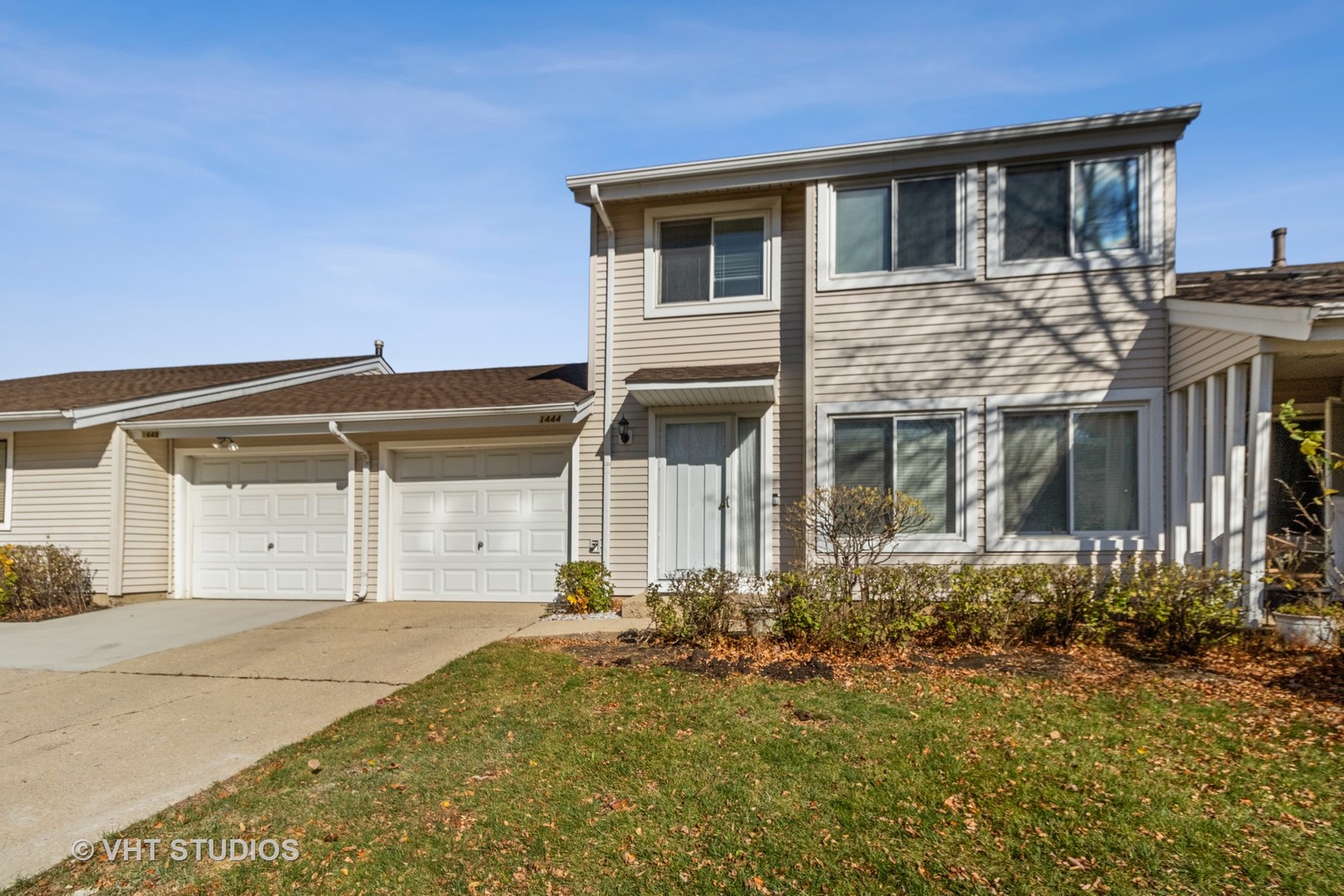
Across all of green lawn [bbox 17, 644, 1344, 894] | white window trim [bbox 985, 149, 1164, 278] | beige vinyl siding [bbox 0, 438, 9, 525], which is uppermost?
white window trim [bbox 985, 149, 1164, 278]

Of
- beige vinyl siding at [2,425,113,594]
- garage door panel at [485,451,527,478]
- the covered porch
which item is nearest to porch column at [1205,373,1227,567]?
the covered porch

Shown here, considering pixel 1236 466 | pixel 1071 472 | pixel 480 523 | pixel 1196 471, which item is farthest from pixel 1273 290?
pixel 480 523

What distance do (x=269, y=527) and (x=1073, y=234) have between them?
11601 millimetres

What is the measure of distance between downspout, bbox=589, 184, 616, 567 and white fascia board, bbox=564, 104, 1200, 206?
45 cm

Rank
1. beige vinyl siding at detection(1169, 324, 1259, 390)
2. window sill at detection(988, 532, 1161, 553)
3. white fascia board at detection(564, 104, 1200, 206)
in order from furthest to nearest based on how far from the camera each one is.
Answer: white fascia board at detection(564, 104, 1200, 206)
window sill at detection(988, 532, 1161, 553)
beige vinyl siding at detection(1169, 324, 1259, 390)

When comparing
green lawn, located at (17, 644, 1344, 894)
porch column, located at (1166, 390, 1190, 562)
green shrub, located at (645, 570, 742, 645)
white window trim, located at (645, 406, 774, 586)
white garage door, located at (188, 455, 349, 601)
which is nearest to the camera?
green lawn, located at (17, 644, 1344, 894)

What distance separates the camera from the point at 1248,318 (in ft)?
22.5

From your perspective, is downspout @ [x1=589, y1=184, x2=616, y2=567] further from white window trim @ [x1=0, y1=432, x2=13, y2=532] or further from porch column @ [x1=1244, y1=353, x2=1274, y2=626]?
white window trim @ [x1=0, y1=432, x2=13, y2=532]

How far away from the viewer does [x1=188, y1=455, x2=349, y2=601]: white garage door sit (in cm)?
1137

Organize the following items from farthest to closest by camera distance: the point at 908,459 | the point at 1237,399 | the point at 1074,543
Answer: the point at 908,459, the point at 1074,543, the point at 1237,399

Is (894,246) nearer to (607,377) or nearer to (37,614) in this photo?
(607,377)

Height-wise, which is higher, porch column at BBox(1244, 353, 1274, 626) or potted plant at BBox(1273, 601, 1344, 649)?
porch column at BBox(1244, 353, 1274, 626)

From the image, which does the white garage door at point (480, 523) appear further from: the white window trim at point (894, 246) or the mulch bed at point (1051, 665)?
the white window trim at point (894, 246)

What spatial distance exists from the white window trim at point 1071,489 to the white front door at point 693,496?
312 centimetres
